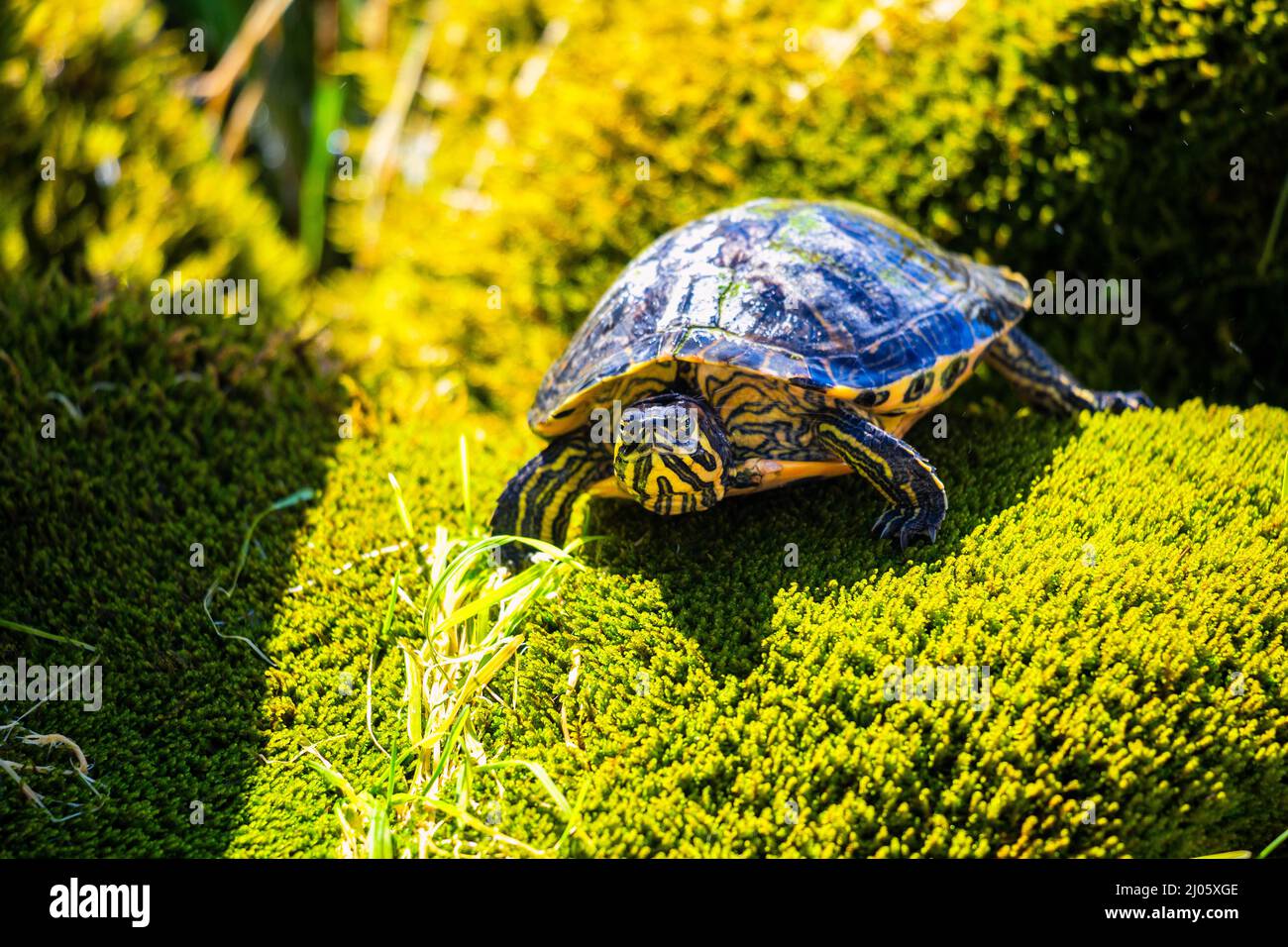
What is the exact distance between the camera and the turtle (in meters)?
3.56

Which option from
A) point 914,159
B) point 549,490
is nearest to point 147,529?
point 549,490

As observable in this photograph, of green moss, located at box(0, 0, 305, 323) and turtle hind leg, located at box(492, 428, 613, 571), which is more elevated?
green moss, located at box(0, 0, 305, 323)

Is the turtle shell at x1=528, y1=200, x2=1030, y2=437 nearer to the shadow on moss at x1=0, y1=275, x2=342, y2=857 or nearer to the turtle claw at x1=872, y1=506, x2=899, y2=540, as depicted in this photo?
the turtle claw at x1=872, y1=506, x2=899, y2=540

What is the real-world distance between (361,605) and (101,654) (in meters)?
0.91

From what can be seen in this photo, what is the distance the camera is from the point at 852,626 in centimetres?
334
